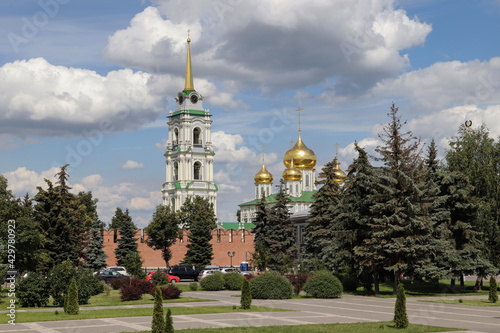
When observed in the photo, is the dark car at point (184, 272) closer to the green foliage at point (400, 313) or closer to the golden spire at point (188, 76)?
the green foliage at point (400, 313)

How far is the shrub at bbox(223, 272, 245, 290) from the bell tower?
84276 millimetres

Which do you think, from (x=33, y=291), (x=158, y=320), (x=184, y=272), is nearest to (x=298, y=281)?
(x=33, y=291)

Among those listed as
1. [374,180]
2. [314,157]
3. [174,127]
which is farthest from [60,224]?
[174,127]

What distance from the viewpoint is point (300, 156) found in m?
111

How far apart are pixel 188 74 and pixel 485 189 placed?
92.4m

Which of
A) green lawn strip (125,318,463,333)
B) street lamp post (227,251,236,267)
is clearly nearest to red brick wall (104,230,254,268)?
street lamp post (227,251,236,267)

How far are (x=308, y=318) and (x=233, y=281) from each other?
54.9 ft

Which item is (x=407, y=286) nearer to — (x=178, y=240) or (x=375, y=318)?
(x=375, y=318)

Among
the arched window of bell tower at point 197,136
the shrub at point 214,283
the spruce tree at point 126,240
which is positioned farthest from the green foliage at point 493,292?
the arched window of bell tower at point 197,136

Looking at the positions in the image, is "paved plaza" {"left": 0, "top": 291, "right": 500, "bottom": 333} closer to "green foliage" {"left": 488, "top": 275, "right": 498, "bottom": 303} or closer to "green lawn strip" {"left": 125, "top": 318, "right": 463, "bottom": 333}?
"green lawn strip" {"left": 125, "top": 318, "right": 463, "bottom": 333}

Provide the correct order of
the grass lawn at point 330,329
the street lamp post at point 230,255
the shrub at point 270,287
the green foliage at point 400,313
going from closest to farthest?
the grass lawn at point 330,329 → the green foliage at point 400,313 → the shrub at point 270,287 → the street lamp post at point 230,255

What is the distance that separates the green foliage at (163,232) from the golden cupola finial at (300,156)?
3885cm

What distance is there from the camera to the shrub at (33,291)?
93.3ft

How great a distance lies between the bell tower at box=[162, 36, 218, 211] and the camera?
412ft
